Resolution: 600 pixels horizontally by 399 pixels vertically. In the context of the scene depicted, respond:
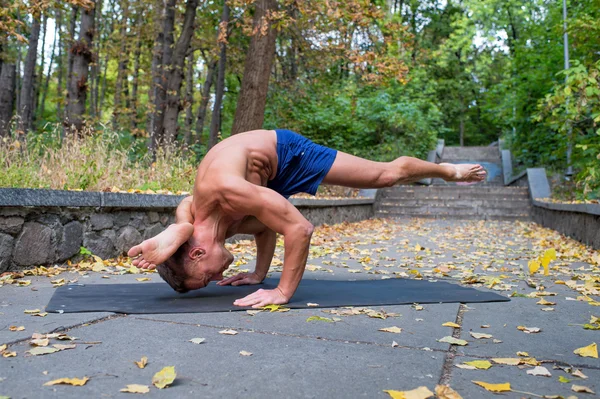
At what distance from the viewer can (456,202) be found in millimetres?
15844

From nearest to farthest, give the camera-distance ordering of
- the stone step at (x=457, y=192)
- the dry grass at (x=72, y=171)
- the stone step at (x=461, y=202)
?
1. the dry grass at (x=72, y=171)
2. the stone step at (x=461, y=202)
3. the stone step at (x=457, y=192)

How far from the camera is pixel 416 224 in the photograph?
1312 centimetres

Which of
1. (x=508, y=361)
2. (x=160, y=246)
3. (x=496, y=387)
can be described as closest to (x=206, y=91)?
(x=160, y=246)

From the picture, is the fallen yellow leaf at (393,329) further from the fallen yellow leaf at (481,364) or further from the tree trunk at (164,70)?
the tree trunk at (164,70)

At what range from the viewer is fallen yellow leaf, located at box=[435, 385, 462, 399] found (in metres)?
1.88

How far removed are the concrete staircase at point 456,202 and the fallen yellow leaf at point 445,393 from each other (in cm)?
1344

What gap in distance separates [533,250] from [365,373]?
21.1 ft

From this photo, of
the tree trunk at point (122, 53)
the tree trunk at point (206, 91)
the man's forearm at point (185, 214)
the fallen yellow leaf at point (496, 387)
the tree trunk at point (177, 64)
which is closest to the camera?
the fallen yellow leaf at point (496, 387)

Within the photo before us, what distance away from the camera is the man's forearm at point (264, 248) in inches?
174

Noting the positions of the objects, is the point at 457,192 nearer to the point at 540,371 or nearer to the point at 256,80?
the point at 256,80

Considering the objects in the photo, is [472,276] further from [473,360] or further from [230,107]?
[230,107]

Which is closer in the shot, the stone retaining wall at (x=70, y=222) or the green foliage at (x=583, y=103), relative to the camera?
the stone retaining wall at (x=70, y=222)

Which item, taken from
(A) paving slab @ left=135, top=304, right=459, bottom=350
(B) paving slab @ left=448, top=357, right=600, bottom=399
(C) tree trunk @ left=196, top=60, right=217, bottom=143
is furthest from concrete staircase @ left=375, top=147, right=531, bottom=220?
(B) paving slab @ left=448, top=357, right=600, bottom=399

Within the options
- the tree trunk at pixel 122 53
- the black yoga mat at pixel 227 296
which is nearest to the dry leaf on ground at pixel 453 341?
the black yoga mat at pixel 227 296
